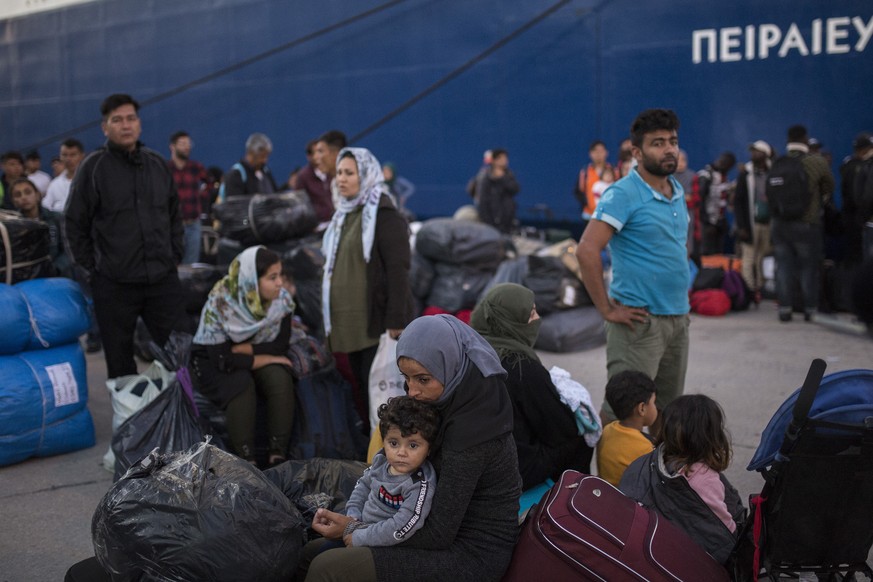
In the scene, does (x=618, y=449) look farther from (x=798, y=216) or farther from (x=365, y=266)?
(x=798, y=216)

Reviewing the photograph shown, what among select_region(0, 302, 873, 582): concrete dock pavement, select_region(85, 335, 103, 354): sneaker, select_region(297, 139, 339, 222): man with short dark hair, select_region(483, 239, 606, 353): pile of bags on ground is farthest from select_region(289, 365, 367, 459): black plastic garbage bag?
select_region(297, 139, 339, 222): man with short dark hair

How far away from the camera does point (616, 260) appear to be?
4215 millimetres

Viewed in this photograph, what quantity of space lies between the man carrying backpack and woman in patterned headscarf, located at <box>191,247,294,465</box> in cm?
563

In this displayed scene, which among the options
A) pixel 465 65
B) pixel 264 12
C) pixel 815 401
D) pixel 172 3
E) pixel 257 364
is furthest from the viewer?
pixel 172 3

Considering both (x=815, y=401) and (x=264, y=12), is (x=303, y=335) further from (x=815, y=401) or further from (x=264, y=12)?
(x=264, y=12)

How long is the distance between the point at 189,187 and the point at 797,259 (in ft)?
19.7

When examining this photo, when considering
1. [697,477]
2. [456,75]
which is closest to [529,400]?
[697,477]

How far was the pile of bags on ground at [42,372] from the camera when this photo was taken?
4848 millimetres

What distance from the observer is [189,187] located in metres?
9.20

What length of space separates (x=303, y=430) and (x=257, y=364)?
439 mm

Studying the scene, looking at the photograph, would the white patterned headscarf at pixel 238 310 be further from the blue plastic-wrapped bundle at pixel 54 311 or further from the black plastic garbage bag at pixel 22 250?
the black plastic garbage bag at pixel 22 250

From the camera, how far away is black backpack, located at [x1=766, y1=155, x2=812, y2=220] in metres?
8.48

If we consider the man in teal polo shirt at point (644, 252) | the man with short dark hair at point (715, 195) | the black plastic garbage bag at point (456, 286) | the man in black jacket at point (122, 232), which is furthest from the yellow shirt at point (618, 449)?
the man with short dark hair at point (715, 195)

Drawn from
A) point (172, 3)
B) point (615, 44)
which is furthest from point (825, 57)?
point (172, 3)
